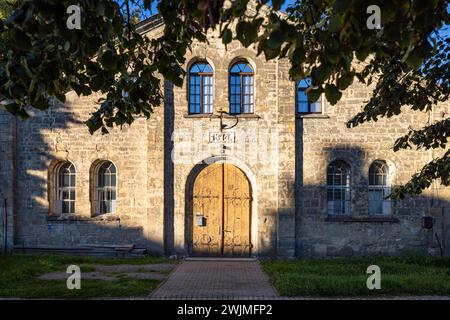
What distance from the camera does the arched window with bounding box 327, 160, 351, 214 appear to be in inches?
484

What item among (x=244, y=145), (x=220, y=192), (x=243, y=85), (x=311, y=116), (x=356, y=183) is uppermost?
(x=243, y=85)

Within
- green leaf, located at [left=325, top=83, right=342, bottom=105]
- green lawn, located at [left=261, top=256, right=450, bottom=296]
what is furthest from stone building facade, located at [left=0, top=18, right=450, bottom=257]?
green leaf, located at [left=325, top=83, right=342, bottom=105]

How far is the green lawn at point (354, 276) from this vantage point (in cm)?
741

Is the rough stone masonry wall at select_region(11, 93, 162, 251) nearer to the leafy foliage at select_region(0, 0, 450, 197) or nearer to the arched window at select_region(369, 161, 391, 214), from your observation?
the arched window at select_region(369, 161, 391, 214)

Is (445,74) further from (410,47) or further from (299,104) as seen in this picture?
(299,104)

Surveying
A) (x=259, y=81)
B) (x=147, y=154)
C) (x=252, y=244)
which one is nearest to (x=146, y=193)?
(x=147, y=154)

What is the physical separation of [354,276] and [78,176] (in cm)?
840

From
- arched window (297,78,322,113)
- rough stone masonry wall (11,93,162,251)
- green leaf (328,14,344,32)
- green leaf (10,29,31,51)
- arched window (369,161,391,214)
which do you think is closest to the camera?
green leaf (328,14,344,32)

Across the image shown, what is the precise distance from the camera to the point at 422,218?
12.0 meters

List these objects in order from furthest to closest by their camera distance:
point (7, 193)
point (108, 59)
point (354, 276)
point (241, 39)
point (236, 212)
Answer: point (236, 212) → point (7, 193) → point (354, 276) → point (108, 59) → point (241, 39)

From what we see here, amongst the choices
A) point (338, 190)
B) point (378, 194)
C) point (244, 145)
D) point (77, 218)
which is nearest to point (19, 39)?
point (244, 145)

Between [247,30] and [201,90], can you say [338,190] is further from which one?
[247,30]

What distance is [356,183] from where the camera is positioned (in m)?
12.1

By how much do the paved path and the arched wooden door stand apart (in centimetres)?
78
